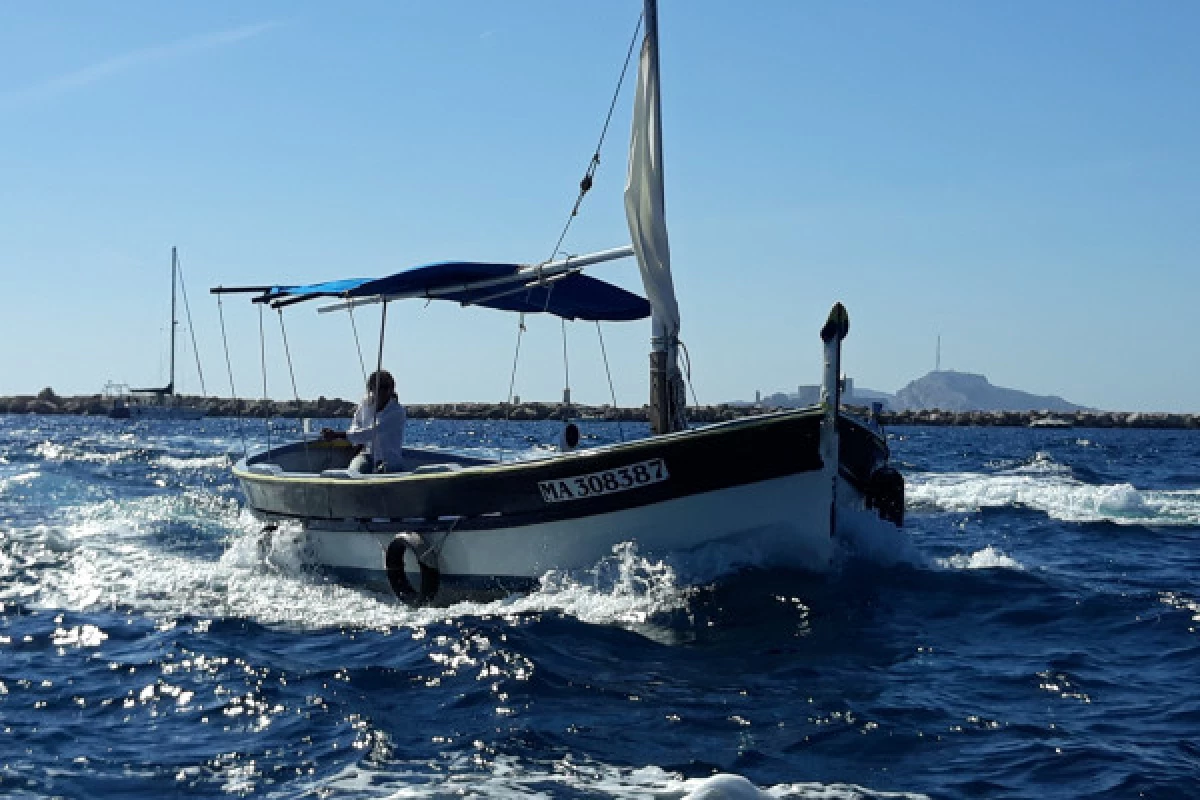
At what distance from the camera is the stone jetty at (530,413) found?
361ft

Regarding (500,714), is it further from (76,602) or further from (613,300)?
(613,300)

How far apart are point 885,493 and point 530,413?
91.5 m

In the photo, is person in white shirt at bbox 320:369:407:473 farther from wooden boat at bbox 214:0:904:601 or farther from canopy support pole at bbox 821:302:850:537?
canopy support pole at bbox 821:302:850:537

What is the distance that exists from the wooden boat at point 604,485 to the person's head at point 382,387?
84 centimetres

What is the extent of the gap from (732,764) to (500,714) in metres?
1.89

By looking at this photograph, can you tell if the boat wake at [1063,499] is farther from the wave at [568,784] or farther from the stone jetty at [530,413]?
the stone jetty at [530,413]

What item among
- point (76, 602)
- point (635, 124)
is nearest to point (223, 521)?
point (76, 602)

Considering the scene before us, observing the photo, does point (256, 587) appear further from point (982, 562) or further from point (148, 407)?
point (148, 407)

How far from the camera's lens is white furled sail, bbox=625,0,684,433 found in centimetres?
1332

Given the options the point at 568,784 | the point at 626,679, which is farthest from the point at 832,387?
the point at 568,784

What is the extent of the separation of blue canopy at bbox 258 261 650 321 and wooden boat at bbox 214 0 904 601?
26 millimetres

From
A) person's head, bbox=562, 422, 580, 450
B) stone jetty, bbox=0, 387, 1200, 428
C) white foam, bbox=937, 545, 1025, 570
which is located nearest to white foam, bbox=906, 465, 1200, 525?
white foam, bbox=937, 545, 1025, 570

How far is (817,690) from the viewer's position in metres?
9.09

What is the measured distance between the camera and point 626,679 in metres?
9.47
